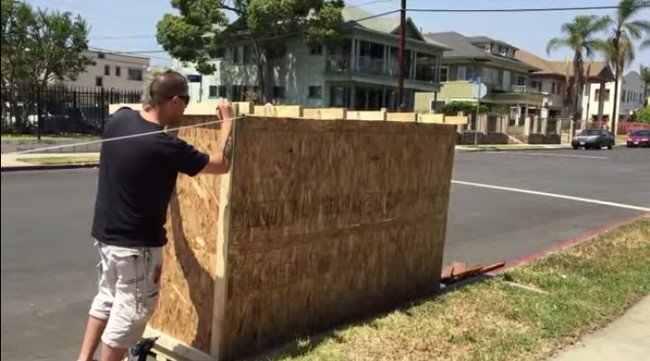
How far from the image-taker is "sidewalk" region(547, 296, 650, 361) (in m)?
4.71

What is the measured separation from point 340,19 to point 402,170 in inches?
1431

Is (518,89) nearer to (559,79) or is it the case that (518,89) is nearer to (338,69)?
(559,79)

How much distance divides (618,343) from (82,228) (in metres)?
5.92

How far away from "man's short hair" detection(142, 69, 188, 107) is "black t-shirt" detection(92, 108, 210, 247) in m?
0.11

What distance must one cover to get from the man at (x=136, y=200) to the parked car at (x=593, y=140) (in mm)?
44391

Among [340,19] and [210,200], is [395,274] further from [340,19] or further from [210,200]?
[340,19]

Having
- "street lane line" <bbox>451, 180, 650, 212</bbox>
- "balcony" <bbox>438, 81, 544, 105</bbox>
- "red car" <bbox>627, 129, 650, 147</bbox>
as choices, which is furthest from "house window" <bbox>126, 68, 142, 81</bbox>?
"street lane line" <bbox>451, 180, 650, 212</bbox>

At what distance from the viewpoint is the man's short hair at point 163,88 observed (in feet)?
11.0

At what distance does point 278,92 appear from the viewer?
46188 mm

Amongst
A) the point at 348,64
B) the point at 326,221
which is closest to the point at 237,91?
the point at 348,64

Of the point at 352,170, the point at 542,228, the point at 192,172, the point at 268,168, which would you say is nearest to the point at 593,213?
the point at 542,228

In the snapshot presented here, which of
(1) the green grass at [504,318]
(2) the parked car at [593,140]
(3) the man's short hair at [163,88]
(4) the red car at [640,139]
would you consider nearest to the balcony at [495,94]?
(4) the red car at [640,139]

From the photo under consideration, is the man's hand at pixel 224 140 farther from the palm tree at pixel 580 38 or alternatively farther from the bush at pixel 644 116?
the bush at pixel 644 116

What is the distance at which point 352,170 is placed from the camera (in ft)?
15.8
